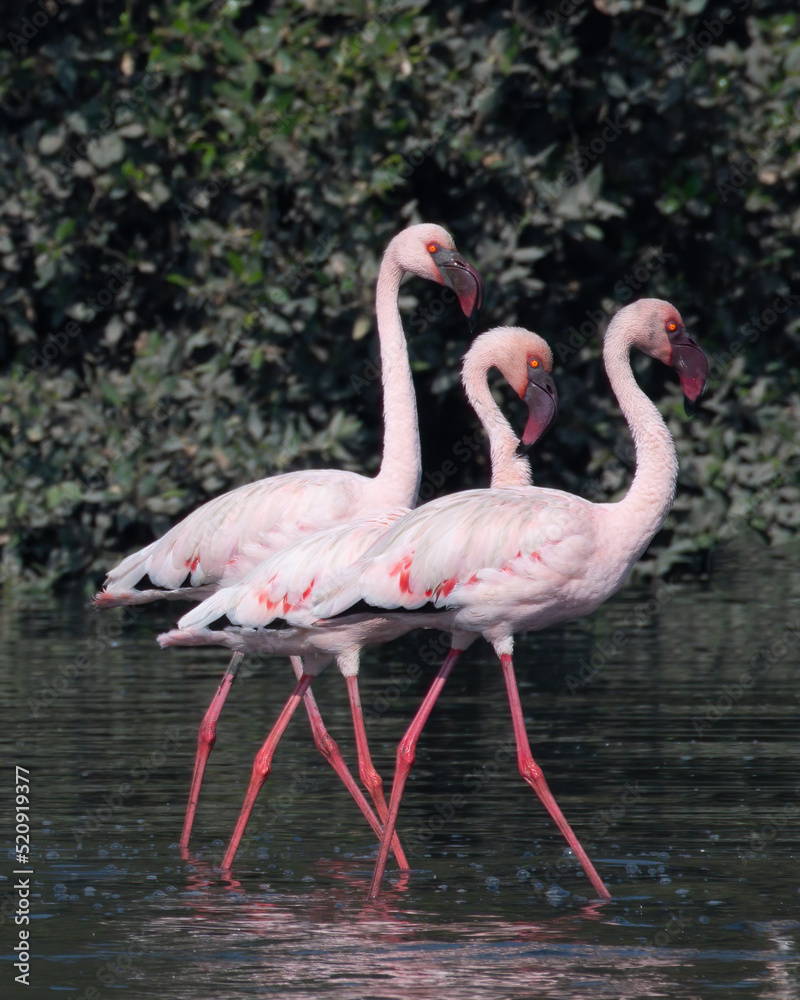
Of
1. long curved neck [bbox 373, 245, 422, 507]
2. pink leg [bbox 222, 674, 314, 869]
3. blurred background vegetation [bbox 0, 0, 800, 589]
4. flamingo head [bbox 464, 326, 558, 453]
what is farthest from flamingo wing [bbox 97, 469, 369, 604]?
blurred background vegetation [bbox 0, 0, 800, 589]

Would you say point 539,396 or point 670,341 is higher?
point 670,341

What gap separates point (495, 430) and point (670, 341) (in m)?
0.79

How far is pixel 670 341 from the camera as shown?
6961 mm

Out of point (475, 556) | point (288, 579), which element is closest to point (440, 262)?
point (288, 579)

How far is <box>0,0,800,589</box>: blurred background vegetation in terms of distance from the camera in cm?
1302

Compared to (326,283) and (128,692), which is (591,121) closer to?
(326,283)

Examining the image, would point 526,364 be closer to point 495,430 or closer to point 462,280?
point 495,430

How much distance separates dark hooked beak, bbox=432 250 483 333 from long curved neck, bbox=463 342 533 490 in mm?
470

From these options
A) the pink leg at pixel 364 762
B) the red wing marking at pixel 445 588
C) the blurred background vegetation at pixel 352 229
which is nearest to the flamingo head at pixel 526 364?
the red wing marking at pixel 445 588

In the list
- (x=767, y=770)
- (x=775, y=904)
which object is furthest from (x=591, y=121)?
(x=775, y=904)

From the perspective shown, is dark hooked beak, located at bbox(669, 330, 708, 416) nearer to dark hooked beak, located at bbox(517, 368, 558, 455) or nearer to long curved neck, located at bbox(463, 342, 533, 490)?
dark hooked beak, located at bbox(517, 368, 558, 455)

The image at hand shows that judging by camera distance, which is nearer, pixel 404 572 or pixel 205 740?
pixel 404 572

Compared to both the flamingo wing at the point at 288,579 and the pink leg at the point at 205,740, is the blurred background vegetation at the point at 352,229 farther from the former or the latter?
the flamingo wing at the point at 288,579

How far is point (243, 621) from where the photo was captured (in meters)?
6.60
